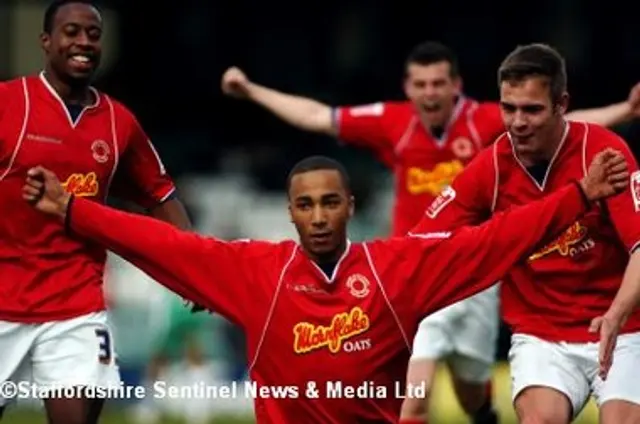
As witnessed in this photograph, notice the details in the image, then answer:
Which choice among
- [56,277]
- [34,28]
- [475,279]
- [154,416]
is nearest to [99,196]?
[56,277]

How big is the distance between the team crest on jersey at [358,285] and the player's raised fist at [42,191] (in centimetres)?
128

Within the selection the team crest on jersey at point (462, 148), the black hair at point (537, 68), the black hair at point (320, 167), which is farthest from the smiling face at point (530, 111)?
the team crest on jersey at point (462, 148)

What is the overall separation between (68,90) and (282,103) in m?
2.76

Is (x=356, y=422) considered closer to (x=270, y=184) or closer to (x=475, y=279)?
(x=475, y=279)

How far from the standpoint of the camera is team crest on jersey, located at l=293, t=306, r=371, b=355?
9.24 metres

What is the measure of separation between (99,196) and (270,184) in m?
12.7

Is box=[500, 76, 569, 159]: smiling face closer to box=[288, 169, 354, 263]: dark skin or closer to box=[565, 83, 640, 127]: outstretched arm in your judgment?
box=[288, 169, 354, 263]: dark skin

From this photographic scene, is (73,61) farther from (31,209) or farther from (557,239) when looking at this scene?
(557,239)

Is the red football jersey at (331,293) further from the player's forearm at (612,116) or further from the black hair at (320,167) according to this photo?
the player's forearm at (612,116)

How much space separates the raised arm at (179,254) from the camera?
9.12m

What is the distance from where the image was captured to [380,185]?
21.9m

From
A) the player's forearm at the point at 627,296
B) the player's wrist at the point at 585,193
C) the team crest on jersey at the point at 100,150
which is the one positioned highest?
the player's wrist at the point at 585,193

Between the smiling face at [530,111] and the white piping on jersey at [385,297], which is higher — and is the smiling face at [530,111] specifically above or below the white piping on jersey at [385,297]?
above

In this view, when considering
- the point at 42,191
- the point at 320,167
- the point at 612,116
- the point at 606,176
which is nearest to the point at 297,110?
the point at 612,116
